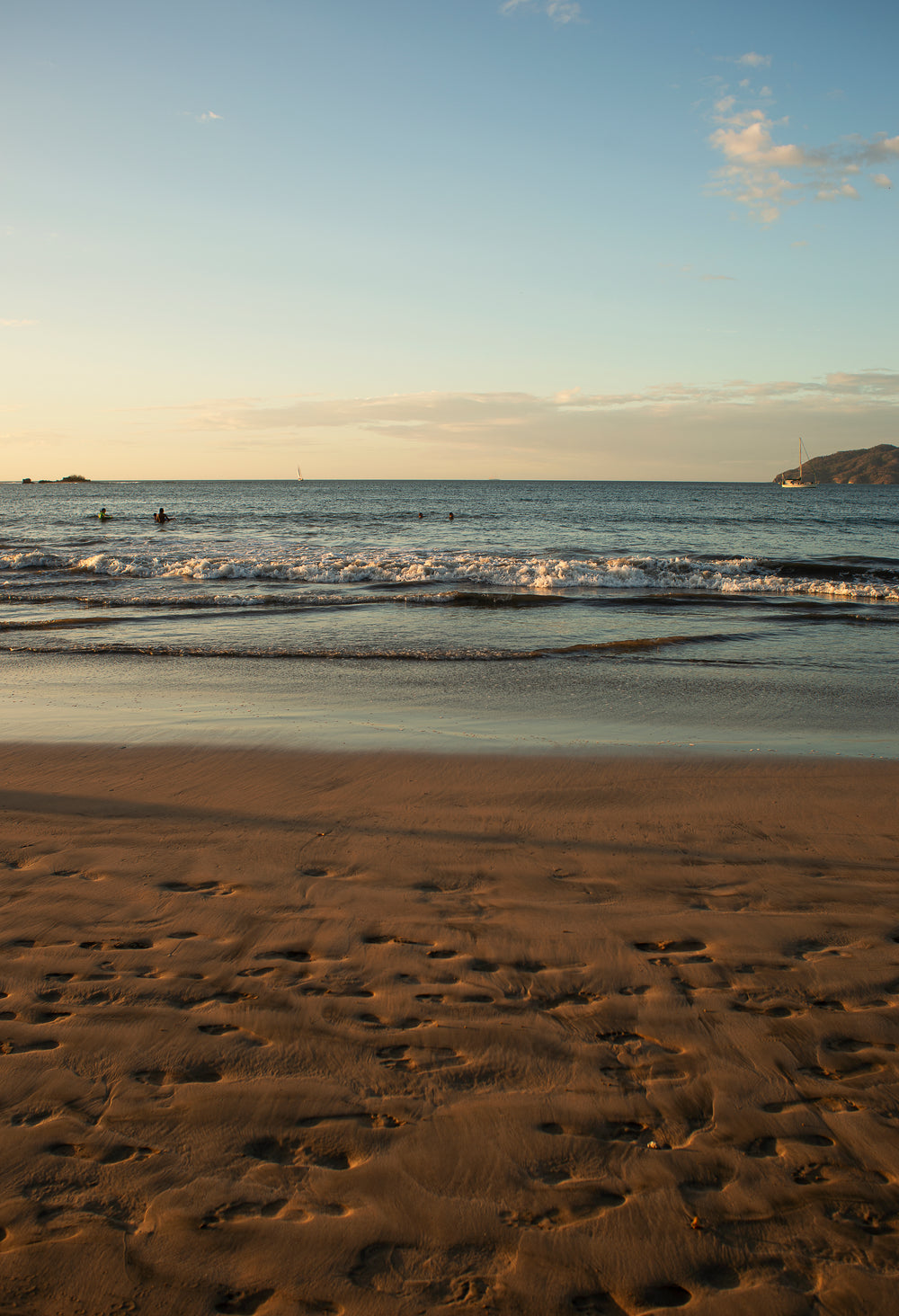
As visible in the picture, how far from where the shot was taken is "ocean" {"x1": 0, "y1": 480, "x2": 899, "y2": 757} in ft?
24.8

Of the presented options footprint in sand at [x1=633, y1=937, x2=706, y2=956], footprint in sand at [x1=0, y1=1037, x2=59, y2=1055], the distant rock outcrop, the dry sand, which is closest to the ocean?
the dry sand

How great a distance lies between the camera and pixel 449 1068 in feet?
8.95

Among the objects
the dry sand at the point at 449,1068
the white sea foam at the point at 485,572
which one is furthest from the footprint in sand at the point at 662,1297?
the white sea foam at the point at 485,572

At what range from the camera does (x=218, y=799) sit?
5434 millimetres

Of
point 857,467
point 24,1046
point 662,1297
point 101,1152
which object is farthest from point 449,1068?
point 857,467

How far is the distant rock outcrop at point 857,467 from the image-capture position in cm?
15075

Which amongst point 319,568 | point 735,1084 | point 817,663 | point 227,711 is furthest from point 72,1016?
point 319,568

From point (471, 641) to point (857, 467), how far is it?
574ft

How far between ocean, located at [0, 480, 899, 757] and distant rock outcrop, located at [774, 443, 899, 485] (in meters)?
140

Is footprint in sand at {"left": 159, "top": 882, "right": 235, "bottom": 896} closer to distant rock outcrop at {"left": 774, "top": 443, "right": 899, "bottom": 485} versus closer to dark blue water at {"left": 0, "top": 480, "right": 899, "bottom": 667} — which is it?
dark blue water at {"left": 0, "top": 480, "right": 899, "bottom": 667}

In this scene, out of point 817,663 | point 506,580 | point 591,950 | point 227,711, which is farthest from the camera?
point 506,580

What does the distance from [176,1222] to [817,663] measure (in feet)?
34.3

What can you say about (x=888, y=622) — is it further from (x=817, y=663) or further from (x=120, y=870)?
(x=120, y=870)

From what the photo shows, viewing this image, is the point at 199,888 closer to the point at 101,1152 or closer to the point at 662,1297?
the point at 101,1152
